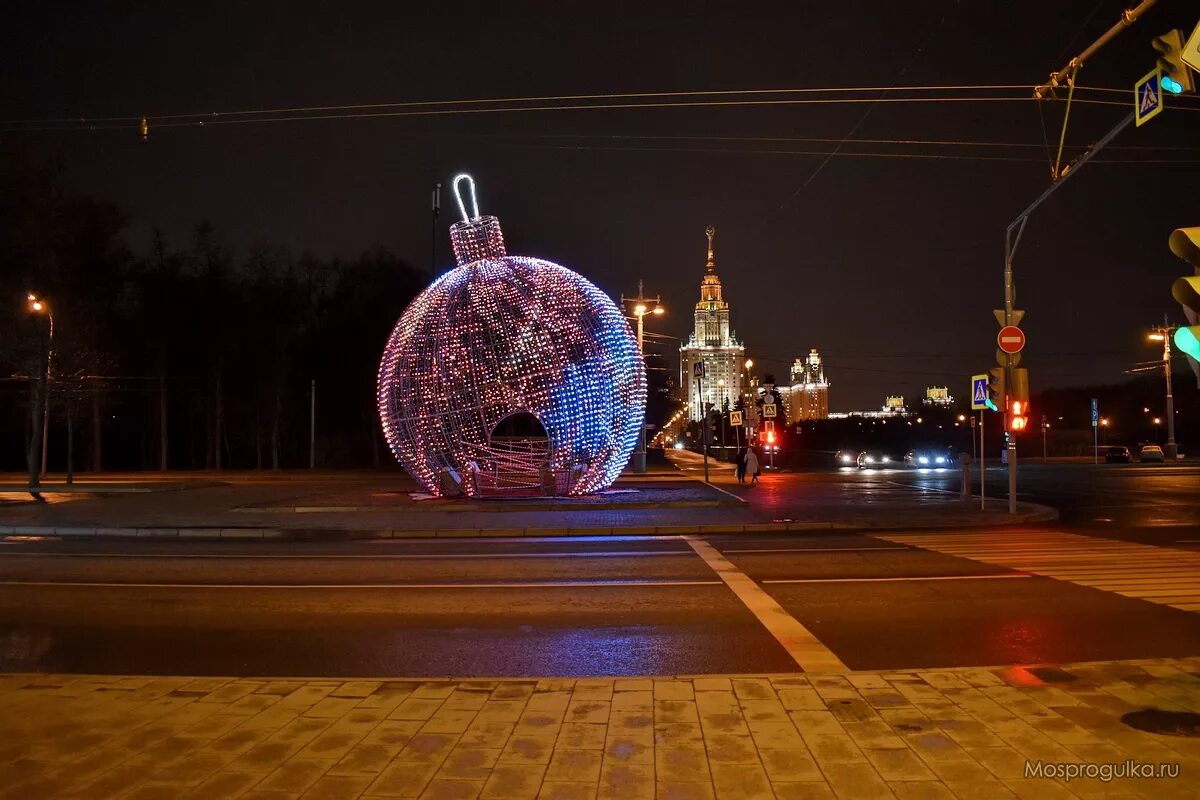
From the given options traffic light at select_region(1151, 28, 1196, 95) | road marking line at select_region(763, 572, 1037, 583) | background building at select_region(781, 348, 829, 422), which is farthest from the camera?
background building at select_region(781, 348, 829, 422)

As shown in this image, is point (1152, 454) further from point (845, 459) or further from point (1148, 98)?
point (1148, 98)

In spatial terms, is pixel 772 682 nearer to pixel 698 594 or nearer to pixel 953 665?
pixel 953 665

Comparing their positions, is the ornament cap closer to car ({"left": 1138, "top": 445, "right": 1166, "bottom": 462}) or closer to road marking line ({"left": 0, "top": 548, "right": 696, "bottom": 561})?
road marking line ({"left": 0, "top": 548, "right": 696, "bottom": 561})

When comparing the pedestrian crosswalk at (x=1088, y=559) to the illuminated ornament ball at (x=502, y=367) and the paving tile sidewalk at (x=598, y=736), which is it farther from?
the illuminated ornament ball at (x=502, y=367)

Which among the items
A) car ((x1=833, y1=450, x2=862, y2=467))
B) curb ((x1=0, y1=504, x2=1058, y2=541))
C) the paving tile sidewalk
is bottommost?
curb ((x1=0, y1=504, x2=1058, y2=541))

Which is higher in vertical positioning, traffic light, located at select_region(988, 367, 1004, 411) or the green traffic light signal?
traffic light, located at select_region(988, 367, 1004, 411)

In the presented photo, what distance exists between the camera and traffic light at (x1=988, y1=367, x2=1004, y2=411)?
681 inches

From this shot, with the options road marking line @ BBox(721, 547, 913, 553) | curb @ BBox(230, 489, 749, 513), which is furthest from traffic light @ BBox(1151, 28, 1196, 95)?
curb @ BBox(230, 489, 749, 513)

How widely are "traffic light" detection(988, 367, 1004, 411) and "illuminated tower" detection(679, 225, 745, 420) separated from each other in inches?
3650

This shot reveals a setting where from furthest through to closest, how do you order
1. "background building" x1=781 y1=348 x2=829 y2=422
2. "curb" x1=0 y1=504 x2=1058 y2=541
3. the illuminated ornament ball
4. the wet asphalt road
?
1. "background building" x1=781 y1=348 x2=829 y2=422
2. the illuminated ornament ball
3. "curb" x1=0 y1=504 x2=1058 y2=541
4. the wet asphalt road

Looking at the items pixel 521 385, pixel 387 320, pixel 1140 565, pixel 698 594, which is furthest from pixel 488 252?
pixel 387 320

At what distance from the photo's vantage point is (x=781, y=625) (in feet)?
24.1

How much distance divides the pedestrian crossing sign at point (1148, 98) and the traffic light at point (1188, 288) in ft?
13.4

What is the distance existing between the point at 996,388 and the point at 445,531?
1139 centimetres
